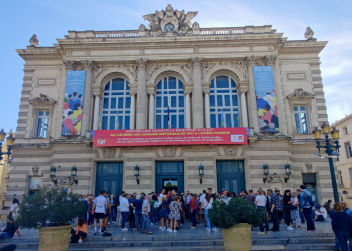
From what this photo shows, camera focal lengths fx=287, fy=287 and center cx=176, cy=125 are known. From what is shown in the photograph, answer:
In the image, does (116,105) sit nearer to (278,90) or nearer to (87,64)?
(87,64)

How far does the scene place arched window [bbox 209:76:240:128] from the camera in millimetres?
25266

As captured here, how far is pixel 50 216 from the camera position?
417 inches

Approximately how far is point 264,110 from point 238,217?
1521 cm

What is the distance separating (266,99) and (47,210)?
19.0m

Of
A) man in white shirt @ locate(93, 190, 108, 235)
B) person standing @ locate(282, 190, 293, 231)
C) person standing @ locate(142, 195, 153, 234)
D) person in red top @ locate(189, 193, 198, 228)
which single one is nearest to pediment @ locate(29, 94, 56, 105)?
man in white shirt @ locate(93, 190, 108, 235)

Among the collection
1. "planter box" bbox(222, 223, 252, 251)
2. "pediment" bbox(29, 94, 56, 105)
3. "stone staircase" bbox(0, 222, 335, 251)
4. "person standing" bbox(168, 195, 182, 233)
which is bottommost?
"stone staircase" bbox(0, 222, 335, 251)

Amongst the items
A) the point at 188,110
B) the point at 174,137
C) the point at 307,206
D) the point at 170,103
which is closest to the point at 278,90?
the point at 188,110

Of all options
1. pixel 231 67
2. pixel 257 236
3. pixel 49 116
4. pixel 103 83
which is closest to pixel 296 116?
pixel 231 67

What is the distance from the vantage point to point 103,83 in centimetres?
2630

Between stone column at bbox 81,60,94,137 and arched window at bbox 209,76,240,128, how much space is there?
10.7 meters

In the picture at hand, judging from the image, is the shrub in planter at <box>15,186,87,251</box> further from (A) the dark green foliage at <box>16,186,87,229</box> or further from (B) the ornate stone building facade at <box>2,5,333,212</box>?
(B) the ornate stone building facade at <box>2,5,333,212</box>

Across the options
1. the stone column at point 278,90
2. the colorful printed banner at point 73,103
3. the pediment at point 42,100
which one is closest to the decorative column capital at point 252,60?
the stone column at point 278,90

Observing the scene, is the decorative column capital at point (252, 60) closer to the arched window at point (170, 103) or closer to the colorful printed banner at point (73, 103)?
the arched window at point (170, 103)

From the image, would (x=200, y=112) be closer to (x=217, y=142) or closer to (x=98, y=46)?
(x=217, y=142)
